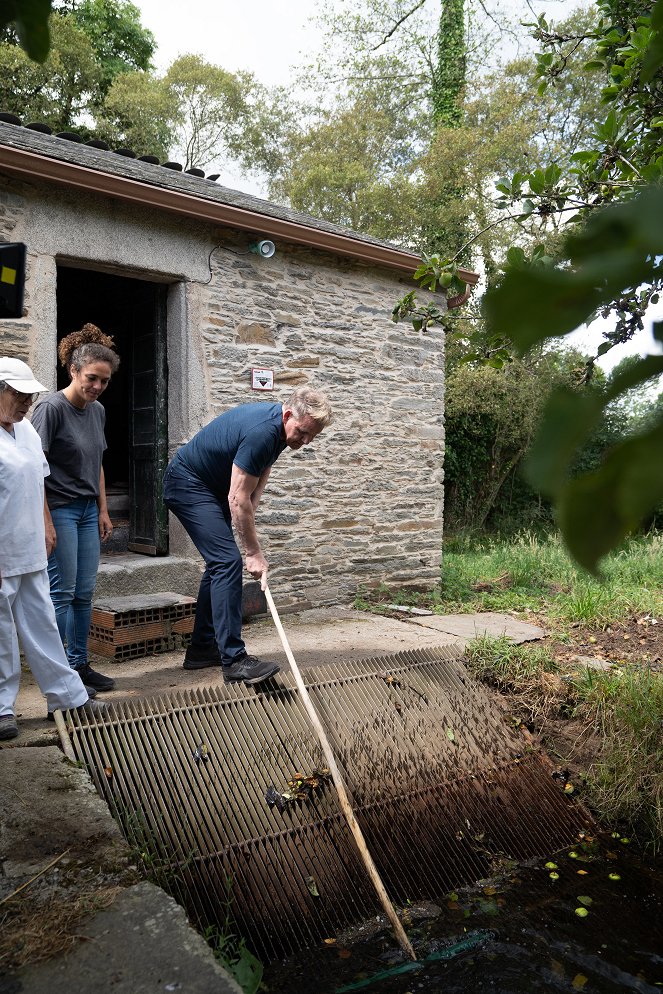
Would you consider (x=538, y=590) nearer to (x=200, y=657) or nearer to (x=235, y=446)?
(x=200, y=657)

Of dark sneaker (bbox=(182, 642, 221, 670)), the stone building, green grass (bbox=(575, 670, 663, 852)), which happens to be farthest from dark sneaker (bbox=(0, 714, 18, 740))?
green grass (bbox=(575, 670, 663, 852))

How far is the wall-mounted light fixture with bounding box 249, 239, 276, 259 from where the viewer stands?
6473 mm

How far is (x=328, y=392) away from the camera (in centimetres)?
707

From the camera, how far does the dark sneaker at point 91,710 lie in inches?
151

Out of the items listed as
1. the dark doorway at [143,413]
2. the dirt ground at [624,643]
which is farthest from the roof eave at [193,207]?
the dirt ground at [624,643]

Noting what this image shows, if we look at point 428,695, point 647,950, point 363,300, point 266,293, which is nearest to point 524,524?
point 363,300

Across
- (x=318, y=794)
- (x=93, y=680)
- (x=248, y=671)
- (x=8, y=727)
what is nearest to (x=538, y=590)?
(x=248, y=671)

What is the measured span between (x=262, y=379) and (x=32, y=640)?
3387mm

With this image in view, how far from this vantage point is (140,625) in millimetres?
5320

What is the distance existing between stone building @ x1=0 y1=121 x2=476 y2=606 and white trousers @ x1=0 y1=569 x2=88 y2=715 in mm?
2083

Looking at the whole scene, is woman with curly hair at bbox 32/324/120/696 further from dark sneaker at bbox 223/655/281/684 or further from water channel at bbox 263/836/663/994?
water channel at bbox 263/836/663/994

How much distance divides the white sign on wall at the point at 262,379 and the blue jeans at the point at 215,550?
1.95 meters

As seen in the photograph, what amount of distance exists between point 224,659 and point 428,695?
121 centimetres

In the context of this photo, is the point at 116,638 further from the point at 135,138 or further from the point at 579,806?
the point at 135,138
